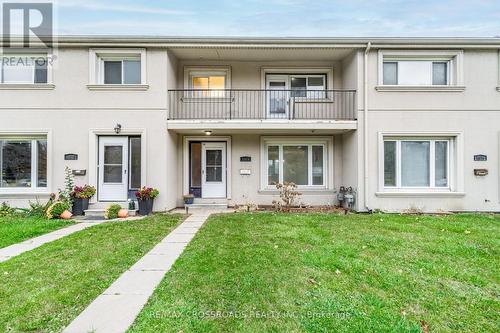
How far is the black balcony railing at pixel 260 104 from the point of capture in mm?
10164

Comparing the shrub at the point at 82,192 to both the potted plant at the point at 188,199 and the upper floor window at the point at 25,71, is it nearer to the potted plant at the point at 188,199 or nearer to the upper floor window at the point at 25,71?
the potted plant at the point at 188,199

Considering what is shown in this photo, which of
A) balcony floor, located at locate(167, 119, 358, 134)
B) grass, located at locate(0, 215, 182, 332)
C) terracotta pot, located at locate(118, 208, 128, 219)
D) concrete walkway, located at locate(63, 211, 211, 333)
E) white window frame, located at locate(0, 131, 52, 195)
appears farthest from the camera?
balcony floor, located at locate(167, 119, 358, 134)

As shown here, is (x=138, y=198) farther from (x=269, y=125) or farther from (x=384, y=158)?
(x=384, y=158)

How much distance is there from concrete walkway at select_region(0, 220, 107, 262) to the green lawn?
0.71 ft

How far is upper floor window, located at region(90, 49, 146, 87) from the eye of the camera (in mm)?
8828

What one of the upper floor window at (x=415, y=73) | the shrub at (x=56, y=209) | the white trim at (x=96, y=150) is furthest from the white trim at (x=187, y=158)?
the upper floor window at (x=415, y=73)

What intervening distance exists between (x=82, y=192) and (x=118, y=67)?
4.33 m

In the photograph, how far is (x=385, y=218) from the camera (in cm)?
782

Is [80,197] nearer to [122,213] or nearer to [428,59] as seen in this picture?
[122,213]

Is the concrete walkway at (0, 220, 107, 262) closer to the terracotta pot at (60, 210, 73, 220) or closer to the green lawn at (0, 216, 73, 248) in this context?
the green lawn at (0, 216, 73, 248)

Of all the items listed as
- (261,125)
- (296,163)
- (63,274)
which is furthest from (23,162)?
(296,163)

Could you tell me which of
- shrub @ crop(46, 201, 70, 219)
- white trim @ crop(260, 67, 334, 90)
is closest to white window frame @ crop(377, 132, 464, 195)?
white trim @ crop(260, 67, 334, 90)

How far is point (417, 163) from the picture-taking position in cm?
913

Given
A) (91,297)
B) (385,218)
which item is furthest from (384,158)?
(91,297)
